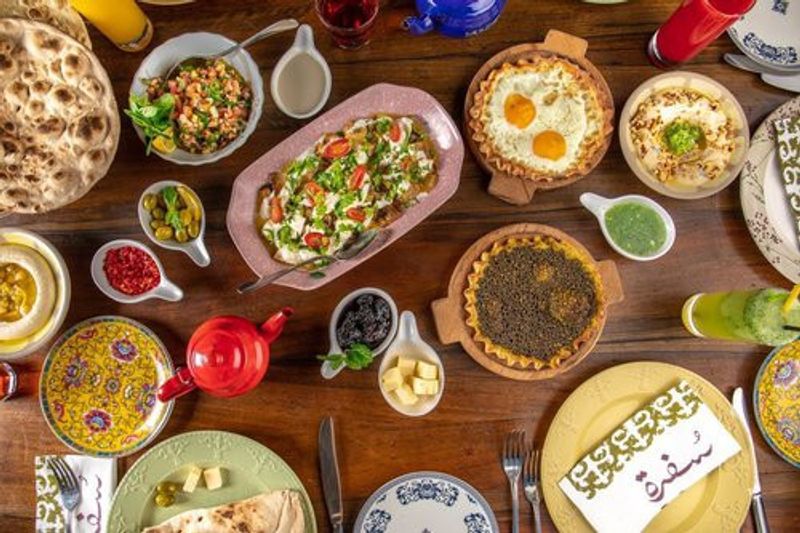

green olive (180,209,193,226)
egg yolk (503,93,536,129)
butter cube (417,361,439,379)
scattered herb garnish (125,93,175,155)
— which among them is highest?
scattered herb garnish (125,93,175,155)

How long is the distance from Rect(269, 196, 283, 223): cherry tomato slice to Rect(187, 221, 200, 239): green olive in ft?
0.76

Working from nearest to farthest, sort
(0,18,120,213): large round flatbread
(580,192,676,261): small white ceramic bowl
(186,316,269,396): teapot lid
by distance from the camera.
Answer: (0,18,120,213): large round flatbread → (186,316,269,396): teapot lid → (580,192,676,261): small white ceramic bowl

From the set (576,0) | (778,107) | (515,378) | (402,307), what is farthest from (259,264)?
(778,107)

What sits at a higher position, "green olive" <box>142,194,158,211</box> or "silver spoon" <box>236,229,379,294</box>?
"green olive" <box>142,194,158,211</box>

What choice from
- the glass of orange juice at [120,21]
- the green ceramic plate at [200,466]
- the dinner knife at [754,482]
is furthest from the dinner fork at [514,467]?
the glass of orange juice at [120,21]

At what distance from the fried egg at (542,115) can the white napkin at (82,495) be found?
167cm

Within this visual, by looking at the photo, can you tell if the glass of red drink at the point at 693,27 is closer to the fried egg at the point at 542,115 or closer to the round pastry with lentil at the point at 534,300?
the fried egg at the point at 542,115

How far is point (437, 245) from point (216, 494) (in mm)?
1089

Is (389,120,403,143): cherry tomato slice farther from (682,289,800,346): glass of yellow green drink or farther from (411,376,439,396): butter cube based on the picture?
(682,289,800,346): glass of yellow green drink

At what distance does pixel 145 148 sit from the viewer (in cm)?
233

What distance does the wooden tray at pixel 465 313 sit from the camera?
91.2 inches

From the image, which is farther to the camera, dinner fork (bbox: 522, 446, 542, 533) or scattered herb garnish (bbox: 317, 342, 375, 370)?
dinner fork (bbox: 522, 446, 542, 533)

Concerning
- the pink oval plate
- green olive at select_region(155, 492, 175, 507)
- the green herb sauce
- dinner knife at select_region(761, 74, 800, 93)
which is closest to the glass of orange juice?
the pink oval plate

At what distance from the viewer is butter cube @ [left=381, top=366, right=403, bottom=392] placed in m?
2.22
